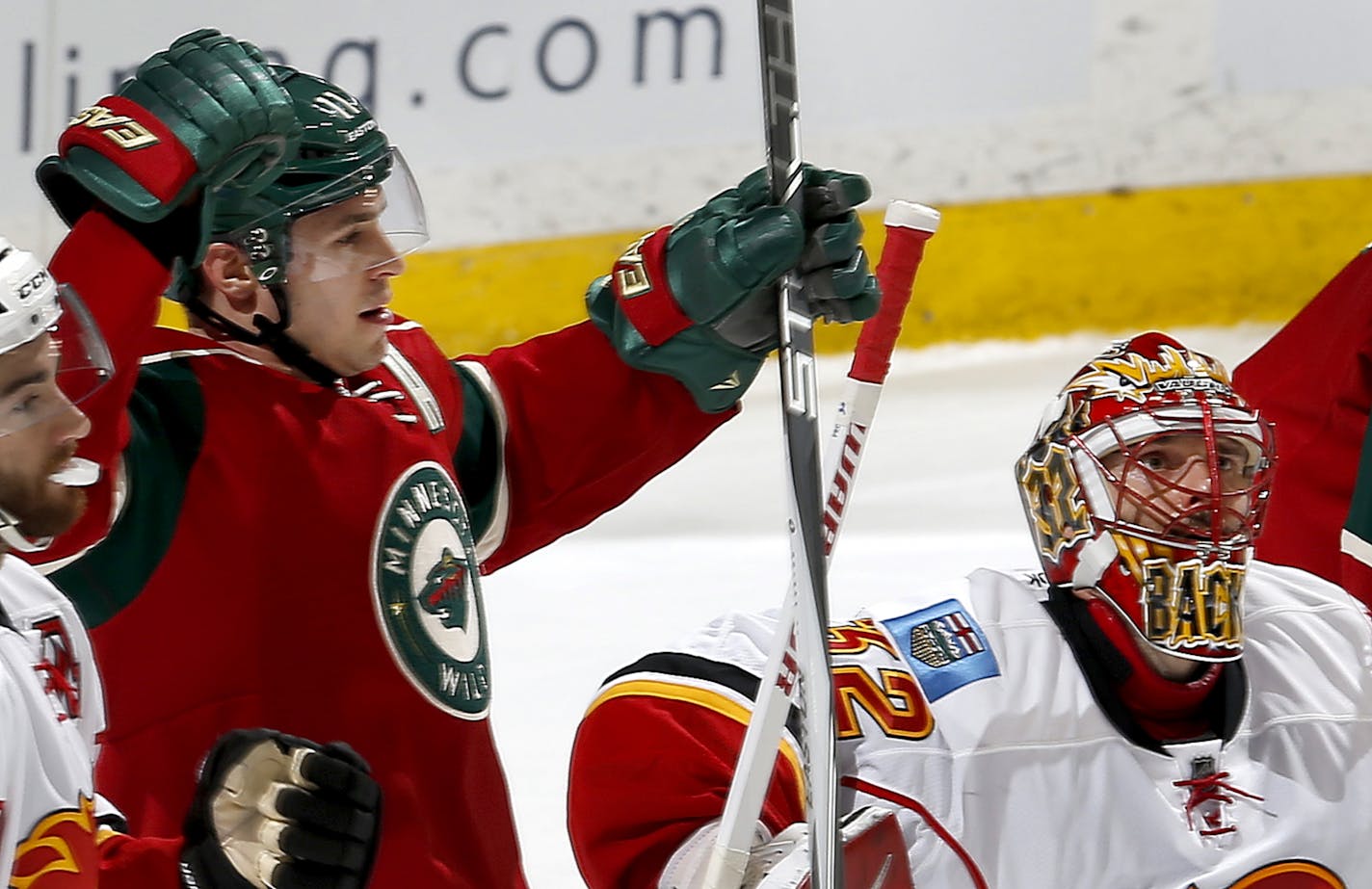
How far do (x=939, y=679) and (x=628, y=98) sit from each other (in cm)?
261

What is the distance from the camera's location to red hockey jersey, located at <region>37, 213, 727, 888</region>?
5.10 feet

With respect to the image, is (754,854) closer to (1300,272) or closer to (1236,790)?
(1236,790)

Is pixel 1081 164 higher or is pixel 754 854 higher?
pixel 1081 164

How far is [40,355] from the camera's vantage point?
1320mm

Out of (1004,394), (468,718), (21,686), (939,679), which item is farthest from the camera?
(1004,394)

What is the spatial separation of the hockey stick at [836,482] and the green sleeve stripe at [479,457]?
31 cm

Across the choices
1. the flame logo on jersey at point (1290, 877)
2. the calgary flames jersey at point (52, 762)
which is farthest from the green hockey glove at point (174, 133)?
the flame logo on jersey at point (1290, 877)

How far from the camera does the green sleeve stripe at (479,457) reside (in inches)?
72.2

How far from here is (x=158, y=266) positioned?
4.87ft

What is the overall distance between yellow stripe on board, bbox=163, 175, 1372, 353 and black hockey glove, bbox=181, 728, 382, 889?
290 centimetres

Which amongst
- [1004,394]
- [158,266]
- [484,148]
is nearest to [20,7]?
[484,148]

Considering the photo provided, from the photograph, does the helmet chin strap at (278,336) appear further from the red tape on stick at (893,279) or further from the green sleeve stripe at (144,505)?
the red tape on stick at (893,279)

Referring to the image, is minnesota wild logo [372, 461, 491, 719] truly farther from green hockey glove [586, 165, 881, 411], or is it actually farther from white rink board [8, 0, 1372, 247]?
white rink board [8, 0, 1372, 247]

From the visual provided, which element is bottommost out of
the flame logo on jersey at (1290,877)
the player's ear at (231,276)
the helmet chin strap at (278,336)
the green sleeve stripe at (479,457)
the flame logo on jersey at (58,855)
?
the flame logo on jersey at (1290,877)
